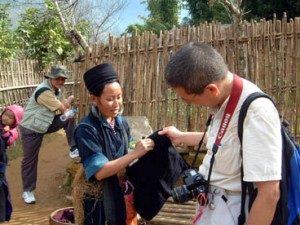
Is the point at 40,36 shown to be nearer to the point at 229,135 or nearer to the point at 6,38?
the point at 6,38

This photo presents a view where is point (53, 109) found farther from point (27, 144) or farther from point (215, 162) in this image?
point (215, 162)

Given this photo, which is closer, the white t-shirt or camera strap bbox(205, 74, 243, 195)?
the white t-shirt

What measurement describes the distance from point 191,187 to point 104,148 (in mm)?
741

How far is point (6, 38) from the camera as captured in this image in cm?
1127

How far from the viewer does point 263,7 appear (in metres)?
16.6

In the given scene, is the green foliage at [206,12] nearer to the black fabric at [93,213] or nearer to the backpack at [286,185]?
the black fabric at [93,213]

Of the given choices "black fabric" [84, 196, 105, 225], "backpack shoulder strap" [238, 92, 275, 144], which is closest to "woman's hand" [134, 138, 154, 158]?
"black fabric" [84, 196, 105, 225]

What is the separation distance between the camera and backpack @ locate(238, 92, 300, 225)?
1.54 m

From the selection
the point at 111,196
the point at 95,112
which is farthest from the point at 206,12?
the point at 111,196

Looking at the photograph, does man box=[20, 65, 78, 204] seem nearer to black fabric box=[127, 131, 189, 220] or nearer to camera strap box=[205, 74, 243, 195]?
black fabric box=[127, 131, 189, 220]

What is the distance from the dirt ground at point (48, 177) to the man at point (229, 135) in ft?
13.3

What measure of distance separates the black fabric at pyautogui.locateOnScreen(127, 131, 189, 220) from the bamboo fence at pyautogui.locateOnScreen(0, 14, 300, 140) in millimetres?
2995

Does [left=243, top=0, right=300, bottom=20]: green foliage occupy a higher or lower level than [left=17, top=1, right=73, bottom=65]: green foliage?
higher

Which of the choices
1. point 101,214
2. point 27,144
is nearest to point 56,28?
point 27,144
